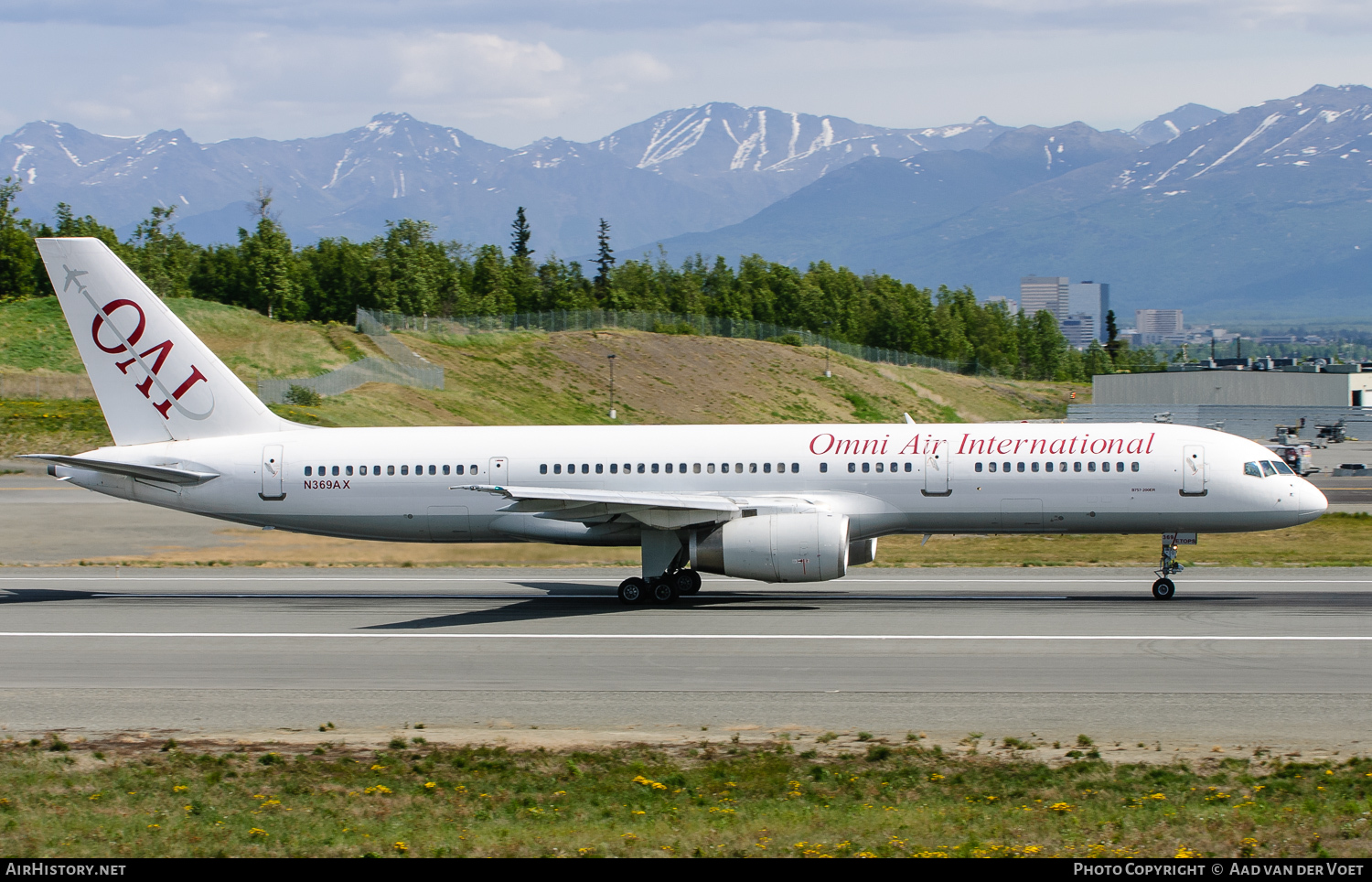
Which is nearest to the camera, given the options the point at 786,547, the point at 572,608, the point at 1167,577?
the point at 786,547

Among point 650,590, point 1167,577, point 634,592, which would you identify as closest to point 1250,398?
point 1167,577

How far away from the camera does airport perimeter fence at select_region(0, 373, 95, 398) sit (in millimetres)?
84812

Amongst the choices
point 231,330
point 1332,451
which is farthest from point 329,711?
point 1332,451

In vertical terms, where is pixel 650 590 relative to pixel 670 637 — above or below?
above

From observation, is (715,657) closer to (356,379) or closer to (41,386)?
(356,379)

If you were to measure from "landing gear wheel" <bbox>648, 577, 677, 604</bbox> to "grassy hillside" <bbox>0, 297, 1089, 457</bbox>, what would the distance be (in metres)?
49.5

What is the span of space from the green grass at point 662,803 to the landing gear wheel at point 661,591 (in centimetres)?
1363

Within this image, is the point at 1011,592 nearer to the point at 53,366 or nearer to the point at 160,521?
the point at 160,521

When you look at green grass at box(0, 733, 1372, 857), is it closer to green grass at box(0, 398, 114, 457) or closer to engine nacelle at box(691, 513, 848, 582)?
engine nacelle at box(691, 513, 848, 582)

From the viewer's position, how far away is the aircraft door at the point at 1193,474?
29922mm

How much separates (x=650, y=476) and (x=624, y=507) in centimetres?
255

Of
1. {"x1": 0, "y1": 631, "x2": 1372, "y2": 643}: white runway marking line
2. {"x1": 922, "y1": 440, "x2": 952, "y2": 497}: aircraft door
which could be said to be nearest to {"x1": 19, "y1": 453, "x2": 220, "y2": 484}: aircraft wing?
{"x1": 0, "y1": 631, "x2": 1372, "y2": 643}: white runway marking line

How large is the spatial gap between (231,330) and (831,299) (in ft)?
341

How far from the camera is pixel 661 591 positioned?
3023 cm
